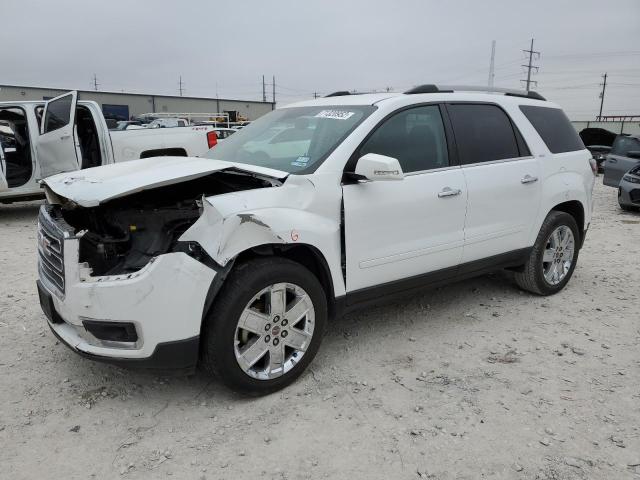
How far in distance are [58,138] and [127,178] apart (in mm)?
5754

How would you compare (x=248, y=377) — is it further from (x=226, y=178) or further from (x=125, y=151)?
(x=125, y=151)

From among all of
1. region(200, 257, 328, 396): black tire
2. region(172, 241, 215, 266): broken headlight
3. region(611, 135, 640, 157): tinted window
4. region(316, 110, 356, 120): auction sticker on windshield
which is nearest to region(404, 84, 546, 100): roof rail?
region(316, 110, 356, 120): auction sticker on windshield

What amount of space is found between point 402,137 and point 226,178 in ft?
4.14

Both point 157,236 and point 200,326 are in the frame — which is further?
point 157,236

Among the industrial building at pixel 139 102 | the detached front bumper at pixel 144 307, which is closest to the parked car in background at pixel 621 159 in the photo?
the detached front bumper at pixel 144 307

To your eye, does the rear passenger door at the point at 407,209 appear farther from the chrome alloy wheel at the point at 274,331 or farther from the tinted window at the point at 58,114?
the tinted window at the point at 58,114

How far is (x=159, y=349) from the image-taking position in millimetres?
2695

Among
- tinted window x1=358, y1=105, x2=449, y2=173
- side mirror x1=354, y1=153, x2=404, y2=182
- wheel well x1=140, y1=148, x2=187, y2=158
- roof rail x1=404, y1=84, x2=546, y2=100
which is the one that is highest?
roof rail x1=404, y1=84, x2=546, y2=100

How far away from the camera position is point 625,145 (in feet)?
38.7

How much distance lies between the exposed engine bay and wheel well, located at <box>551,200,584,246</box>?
3.11 metres

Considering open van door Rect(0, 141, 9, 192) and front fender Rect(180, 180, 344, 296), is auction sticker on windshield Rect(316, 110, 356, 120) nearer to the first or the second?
front fender Rect(180, 180, 344, 296)

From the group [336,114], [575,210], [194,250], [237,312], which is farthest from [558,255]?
[194,250]

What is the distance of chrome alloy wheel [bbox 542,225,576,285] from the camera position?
4.75 meters

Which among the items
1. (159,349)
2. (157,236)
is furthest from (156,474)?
(157,236)
